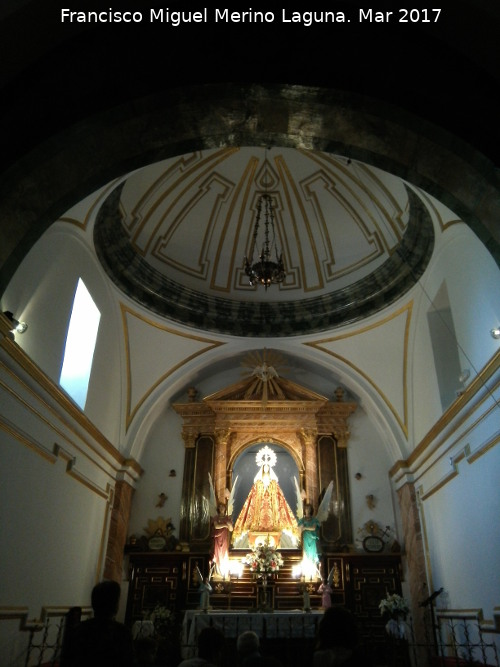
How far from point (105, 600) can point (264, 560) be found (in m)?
7.82

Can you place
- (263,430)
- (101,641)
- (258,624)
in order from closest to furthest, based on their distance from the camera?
(101,641) < (258,624) < (263,430)

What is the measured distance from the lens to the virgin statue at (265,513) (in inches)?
447

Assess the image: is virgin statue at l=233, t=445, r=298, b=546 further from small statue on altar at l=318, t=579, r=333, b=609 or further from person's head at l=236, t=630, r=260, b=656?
person's head at l=236, t=630, r=260, b=656

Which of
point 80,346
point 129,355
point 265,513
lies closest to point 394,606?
point 265,513

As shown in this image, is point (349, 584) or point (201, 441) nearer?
point (349, 584)

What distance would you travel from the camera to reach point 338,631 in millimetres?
2816

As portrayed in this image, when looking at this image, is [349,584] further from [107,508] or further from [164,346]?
[164,346]

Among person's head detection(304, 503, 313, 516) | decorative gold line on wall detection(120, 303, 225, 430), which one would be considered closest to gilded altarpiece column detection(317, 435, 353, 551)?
person's head detection(304, 503, 313, 516)

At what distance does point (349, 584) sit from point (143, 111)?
958cm

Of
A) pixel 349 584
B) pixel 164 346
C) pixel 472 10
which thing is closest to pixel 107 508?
pixel 164 346

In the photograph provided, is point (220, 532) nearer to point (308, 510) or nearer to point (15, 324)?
point (308, 510)

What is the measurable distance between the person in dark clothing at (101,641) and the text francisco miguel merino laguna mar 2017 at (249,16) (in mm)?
4068

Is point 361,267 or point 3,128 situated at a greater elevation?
point 361,267

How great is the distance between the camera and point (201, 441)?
12273mm
